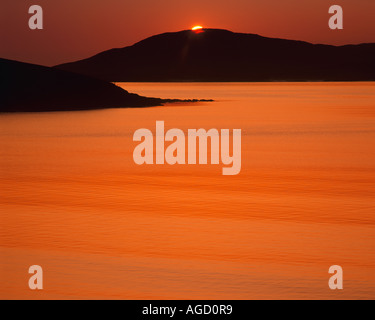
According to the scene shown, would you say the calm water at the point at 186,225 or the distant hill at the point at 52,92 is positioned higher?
the distant hill at the point at 52,92

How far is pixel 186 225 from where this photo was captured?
400 inches

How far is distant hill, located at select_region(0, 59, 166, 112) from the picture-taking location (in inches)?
1628

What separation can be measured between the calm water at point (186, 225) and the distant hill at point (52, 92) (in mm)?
22775

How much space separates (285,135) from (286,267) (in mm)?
16529

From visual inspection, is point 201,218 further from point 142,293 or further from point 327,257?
point 142,293

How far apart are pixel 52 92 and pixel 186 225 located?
34.6 m

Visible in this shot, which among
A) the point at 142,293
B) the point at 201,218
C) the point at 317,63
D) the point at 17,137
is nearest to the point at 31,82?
the point at 17,137

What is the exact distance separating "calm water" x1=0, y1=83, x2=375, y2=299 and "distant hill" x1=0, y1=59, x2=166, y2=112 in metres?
22.8

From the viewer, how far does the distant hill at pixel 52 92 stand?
4134 cm

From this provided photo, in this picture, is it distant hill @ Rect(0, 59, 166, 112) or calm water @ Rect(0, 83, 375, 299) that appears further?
distant hill @ Rect(0, 59, 166, 112)

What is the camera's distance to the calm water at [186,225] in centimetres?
777

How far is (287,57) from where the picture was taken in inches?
6220

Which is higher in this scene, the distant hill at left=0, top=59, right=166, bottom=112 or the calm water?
the distant hill at left=0, top=59, right=166, bottom=112

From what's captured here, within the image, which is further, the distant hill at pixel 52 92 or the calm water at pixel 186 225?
the distant hill at pixel 52 92
